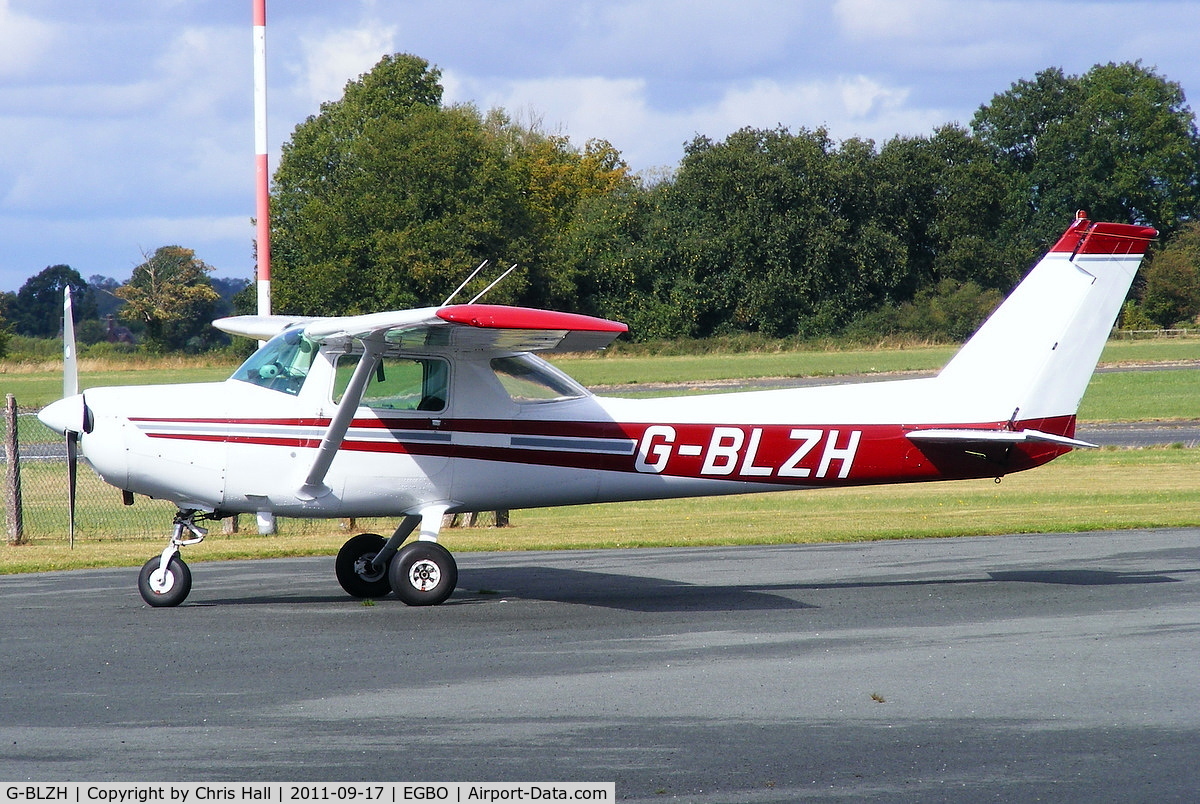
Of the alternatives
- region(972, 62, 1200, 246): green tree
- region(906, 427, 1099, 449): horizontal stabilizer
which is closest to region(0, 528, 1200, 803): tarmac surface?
region(906, 427, 1099, 449): horizontal stabilizer

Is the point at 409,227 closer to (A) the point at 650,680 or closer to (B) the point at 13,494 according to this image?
(B) the point at 13,494

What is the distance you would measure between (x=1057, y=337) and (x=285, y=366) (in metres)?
6.71

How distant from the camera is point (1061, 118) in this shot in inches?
3339

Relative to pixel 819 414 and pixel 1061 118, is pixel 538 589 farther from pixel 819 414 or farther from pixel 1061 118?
pixel 1061 118

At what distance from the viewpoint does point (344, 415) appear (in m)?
9.34

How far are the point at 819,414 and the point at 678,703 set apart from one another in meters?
4.39

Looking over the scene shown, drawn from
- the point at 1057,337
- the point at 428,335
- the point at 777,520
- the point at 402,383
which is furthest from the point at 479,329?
the point at 777,520

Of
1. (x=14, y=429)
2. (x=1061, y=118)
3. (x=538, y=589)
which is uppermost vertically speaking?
(x=1061, y=118)

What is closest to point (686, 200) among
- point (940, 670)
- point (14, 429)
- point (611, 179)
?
point (611, 179)

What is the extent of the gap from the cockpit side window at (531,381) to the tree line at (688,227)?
44588mm

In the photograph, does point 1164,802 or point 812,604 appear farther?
point 812,604

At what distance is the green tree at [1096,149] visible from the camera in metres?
80.5

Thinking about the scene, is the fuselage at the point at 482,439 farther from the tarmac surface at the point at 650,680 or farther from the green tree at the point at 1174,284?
the green tree at the point at 1174,284
